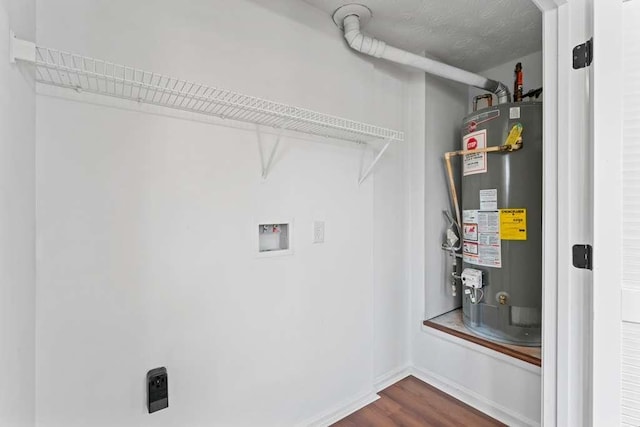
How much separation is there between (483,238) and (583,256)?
0.78 m

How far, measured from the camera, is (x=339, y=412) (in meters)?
1.70

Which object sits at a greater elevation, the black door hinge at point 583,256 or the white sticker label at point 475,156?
the white sticker label at point 475,156

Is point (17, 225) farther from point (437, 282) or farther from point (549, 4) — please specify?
point (437, 282)

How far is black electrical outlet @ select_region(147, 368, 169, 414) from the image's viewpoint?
3.60 feet

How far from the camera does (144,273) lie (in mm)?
1119

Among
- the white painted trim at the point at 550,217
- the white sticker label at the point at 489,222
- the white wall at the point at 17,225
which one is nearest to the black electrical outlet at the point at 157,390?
the white wall at the point at 17,225

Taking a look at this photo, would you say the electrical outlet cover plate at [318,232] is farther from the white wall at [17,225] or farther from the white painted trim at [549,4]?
Result: the white painted trim at [549,4]

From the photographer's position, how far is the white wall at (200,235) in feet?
3.24

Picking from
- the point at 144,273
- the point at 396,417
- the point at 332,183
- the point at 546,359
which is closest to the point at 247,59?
the point at 332,183

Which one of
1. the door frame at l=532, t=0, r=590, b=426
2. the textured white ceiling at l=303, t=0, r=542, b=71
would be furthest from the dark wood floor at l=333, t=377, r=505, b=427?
the textured white ceiling at l=303, t=0, r=542, b=71

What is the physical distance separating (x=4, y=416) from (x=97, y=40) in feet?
3.73
